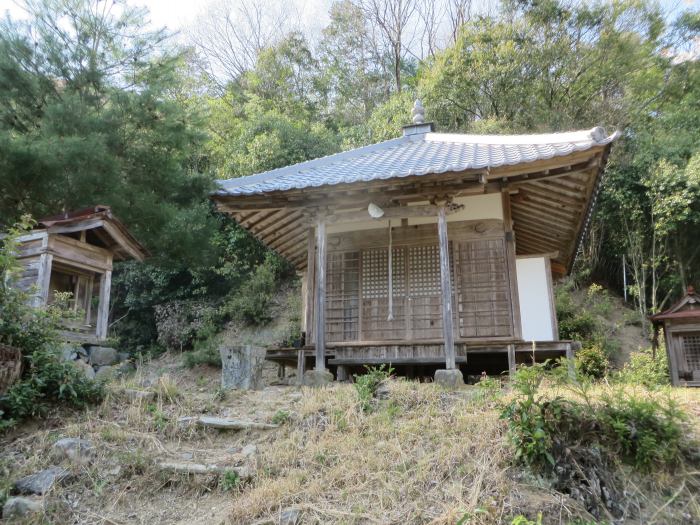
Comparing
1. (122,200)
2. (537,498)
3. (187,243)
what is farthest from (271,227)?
(537,498)

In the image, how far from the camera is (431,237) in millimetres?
9422

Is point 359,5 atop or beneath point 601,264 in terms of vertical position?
atop

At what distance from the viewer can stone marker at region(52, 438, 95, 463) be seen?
5.24 metres

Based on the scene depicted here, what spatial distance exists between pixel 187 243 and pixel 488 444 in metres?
8.77

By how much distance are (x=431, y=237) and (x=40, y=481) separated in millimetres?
6597

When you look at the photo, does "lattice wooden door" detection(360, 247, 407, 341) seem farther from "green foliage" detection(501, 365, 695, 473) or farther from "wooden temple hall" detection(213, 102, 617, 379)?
"green foliage" detection(501, 365, 695, 473)

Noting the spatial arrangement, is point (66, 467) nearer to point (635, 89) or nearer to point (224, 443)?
point (224, 443)

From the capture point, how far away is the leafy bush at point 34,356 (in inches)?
232

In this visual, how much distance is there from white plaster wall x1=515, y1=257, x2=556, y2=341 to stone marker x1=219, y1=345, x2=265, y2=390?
5.24 m

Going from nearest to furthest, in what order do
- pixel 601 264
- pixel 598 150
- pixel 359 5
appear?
pixel 598 150
pixel 601 264
pixel 359 5

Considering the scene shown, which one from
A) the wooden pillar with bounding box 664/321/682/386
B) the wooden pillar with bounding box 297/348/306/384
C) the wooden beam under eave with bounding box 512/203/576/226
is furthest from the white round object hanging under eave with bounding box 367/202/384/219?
the wooden pillar with bounding box 664/321/682/386

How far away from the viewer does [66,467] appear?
5.14m

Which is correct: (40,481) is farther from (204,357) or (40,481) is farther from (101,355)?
(204,357)

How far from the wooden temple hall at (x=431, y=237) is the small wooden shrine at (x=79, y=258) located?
2486mm
